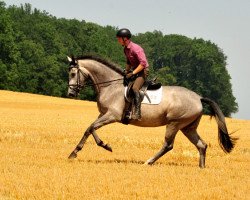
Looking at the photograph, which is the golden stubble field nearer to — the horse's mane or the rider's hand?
the rider's hand

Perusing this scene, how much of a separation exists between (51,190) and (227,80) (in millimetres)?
125478

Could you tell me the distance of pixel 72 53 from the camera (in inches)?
2408

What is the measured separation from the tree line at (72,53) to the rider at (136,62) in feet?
151

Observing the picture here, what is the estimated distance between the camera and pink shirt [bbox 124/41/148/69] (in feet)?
48.5

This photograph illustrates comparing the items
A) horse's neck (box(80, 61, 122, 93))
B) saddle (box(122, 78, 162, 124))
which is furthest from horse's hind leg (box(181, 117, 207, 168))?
horse's neck (box(80, 61, 122, 93))

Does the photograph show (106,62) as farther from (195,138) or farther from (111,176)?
(111,176)

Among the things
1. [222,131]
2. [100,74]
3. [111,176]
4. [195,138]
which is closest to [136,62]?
[100,74]

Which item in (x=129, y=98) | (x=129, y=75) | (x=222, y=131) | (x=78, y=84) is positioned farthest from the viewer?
(x=222, y=131)

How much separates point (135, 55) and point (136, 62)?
22 centimetres

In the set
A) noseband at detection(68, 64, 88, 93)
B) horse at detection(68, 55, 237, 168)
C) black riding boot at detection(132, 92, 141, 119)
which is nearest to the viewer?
black riding boot at detection(132, 92, 141, 119)

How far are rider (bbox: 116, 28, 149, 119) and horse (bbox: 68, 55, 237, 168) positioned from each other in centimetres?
44

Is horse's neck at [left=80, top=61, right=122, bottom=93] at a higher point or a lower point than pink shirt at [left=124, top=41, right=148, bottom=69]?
lower

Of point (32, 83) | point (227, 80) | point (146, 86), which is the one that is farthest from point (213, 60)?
point (146, 86)

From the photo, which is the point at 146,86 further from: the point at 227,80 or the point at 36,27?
the point at 227,80
